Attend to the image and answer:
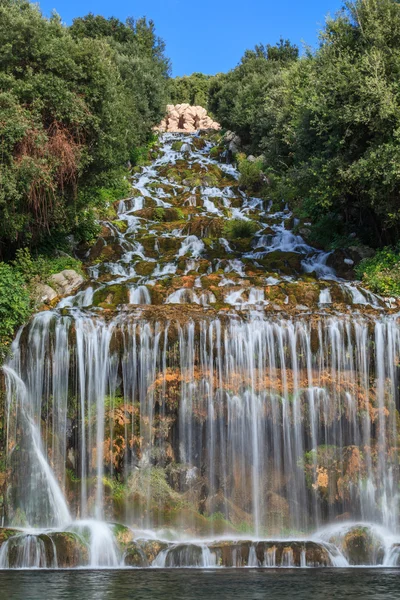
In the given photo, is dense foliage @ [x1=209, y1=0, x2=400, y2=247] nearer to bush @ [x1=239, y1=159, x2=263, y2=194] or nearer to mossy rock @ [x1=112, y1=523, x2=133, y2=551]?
bush @ [x1=239, y1=159, x2=263, y2=194]

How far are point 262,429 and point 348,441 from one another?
2.12m

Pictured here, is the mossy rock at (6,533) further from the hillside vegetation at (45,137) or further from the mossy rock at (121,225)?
the mossy rock at (121,225)

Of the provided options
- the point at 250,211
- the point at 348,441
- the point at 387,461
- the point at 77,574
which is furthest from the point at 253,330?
the point at 250,211

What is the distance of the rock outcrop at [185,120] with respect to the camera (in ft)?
204

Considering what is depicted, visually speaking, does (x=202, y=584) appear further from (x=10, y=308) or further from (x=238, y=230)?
(x=238, y=230)

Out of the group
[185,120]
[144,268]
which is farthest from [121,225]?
A: [185,120]

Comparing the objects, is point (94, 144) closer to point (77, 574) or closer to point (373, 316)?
point (373, 316)

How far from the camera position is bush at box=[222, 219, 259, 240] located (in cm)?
2712

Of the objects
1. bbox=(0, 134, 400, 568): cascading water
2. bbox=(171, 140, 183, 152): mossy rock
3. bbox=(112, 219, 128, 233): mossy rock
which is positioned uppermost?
bbox=(171, 140, 183, 152): mossy rock

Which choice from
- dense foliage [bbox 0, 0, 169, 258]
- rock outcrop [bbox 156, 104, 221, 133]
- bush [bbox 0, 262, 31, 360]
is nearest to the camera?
bush [bbox 0, 262, 31, 360]

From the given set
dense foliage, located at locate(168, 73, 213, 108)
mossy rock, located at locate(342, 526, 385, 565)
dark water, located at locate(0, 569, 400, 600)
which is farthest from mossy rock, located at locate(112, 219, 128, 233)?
dense foliage, located at locate(168, 73, 213, 108)

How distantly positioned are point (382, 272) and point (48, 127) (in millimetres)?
11952

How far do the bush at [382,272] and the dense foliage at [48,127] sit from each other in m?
9.68

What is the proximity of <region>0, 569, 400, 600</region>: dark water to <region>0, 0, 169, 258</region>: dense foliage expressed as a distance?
35.2 feet
